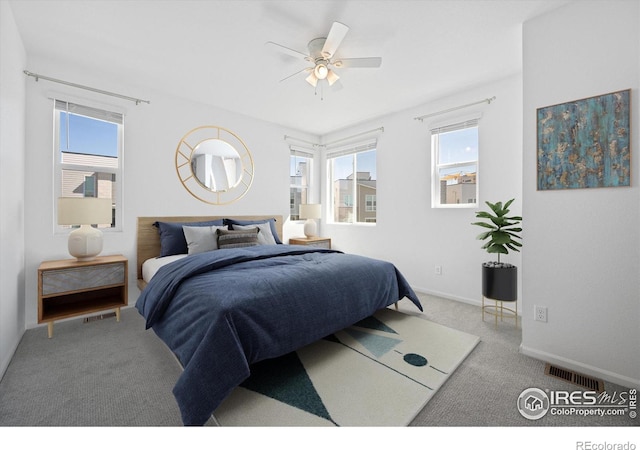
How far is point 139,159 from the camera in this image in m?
3.30

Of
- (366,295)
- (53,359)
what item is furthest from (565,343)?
(53,359)

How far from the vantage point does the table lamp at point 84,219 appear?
2506 millimetres

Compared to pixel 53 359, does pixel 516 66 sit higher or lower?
higher

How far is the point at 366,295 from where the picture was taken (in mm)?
2375

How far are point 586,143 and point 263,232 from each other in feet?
10.5

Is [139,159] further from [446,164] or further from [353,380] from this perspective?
[446,164]

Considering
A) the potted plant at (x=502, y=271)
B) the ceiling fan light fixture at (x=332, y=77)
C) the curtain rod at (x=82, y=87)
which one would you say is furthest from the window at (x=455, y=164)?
the curtain rod at (x=82, y=87)

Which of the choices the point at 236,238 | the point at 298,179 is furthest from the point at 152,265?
the point at 298,179

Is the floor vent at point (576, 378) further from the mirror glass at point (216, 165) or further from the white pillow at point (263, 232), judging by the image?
the mirror glass at point (216, 165)

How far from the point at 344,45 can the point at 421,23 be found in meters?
0.64

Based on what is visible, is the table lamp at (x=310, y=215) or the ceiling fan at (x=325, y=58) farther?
the table lamp at (x=310, y=215)

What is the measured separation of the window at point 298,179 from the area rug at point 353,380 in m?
2.88
